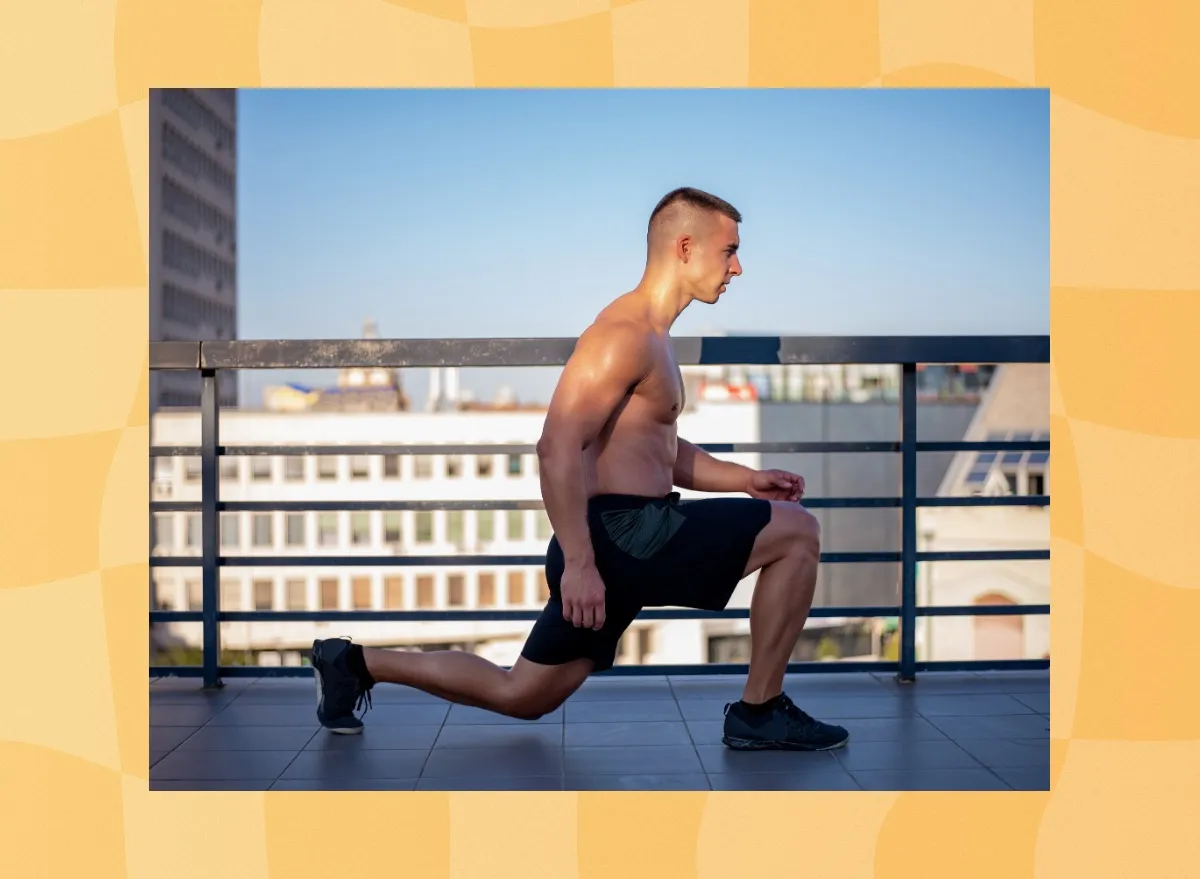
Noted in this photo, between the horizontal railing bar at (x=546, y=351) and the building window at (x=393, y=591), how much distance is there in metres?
93.7

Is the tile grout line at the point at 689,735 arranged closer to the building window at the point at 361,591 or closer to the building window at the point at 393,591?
the building window at the point at 361,591

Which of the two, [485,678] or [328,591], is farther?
[328,591]

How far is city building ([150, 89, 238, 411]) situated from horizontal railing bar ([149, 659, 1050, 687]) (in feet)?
274

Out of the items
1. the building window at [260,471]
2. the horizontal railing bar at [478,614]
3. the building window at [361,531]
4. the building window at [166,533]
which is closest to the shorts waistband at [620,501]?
the horizontal railing bar at [478,614]

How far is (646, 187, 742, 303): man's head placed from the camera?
2.96m

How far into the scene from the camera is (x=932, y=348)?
3799mm

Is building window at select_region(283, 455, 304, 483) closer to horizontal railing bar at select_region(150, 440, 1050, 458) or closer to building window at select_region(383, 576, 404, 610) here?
building window at select_region(383, 576, 404, 610)

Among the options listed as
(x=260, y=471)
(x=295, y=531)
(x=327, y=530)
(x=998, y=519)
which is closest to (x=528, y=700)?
(x=998, y=519)

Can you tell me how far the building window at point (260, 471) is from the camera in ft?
290

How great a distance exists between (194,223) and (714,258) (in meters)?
103

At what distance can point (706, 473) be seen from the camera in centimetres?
332

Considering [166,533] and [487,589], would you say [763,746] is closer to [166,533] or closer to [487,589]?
[487,589]
